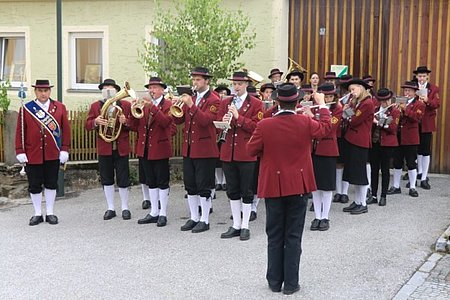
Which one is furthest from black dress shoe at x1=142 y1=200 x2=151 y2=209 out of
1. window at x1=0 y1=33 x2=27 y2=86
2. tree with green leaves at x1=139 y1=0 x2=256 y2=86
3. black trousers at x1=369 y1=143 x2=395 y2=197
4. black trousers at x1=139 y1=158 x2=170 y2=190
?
window at x1=0 y1=33 x2=27 y2=86

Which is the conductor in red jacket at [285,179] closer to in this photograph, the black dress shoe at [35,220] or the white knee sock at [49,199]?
the white knee sock at [49,199]

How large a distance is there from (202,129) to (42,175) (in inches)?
105

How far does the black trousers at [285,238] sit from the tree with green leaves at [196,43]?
607 centimetres

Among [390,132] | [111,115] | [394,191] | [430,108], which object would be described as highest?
[430,108]

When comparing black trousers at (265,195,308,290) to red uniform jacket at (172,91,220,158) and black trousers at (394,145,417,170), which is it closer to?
red uniform jacket at (172,91,220,158)

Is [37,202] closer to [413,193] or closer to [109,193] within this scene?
[109,193]

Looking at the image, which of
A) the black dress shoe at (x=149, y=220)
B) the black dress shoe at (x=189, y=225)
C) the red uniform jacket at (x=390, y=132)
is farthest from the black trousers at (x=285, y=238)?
the red uniform jacket at (x=390, y=132)

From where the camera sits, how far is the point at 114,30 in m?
15.5

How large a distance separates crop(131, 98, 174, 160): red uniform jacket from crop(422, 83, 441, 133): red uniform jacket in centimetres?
484

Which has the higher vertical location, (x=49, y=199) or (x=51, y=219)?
(x=49, y=199)

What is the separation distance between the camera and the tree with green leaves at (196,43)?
12.0 meters

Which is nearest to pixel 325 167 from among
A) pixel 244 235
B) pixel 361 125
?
pixel 361 125

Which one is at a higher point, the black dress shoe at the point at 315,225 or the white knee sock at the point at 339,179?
the white knee sock at the point at 339,179

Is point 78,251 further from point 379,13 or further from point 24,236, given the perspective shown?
point 379,13
